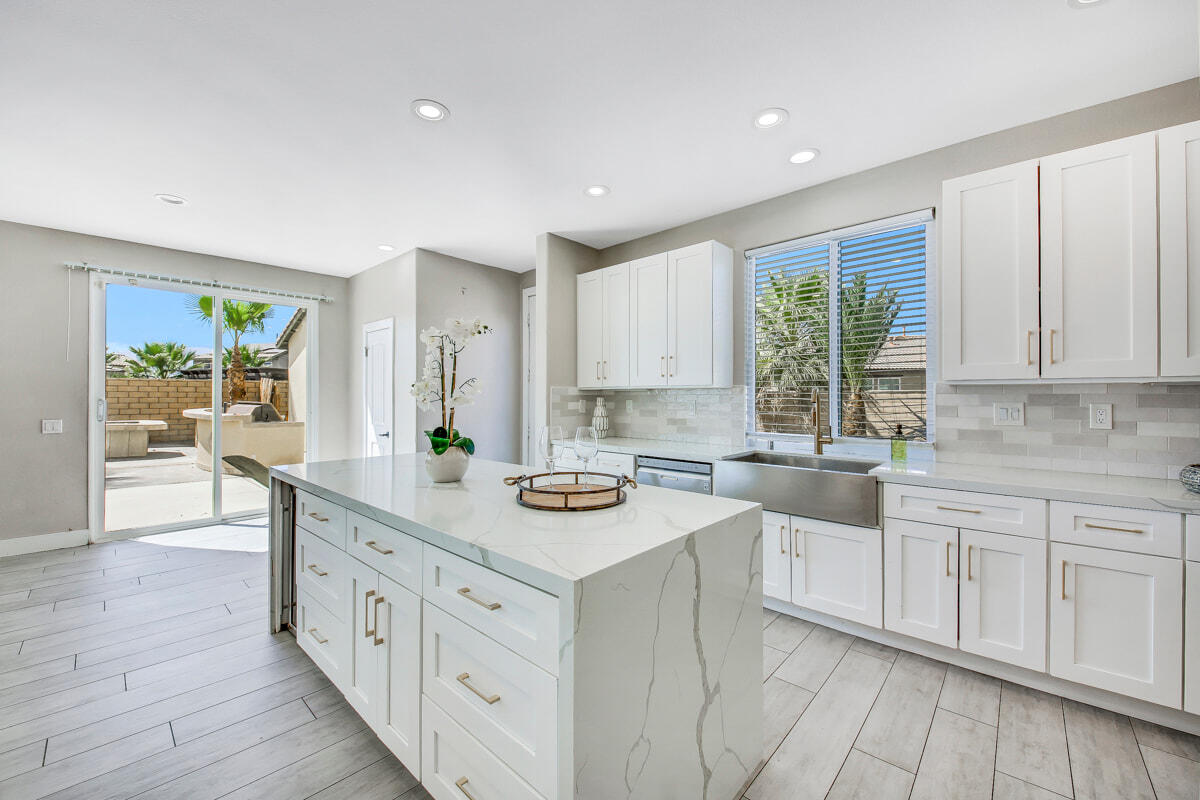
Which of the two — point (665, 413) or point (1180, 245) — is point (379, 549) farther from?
point (1180, 245)

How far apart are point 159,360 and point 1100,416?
6.55m

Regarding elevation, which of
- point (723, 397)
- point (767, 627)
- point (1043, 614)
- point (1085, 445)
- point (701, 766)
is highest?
point (723, 397)

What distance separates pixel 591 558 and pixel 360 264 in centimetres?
486

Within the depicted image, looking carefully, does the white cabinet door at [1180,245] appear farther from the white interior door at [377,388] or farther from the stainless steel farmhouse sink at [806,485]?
the white interior door at [377,388]

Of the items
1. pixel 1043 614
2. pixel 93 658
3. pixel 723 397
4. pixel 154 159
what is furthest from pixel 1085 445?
pixel 154 159

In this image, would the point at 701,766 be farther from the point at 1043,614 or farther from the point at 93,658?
the point at 93,658

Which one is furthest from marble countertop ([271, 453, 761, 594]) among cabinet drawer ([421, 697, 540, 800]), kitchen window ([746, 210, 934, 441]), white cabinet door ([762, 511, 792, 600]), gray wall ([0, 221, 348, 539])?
gray wall ([0, 221, 348, 539])

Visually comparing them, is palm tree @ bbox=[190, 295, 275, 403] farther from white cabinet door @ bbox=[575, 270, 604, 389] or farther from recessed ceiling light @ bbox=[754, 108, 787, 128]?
recessed ceiling light @ bbox=[754, 108, 787, 128]

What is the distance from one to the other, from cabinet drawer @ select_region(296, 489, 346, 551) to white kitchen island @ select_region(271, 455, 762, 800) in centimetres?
2

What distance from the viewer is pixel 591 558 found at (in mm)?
1070

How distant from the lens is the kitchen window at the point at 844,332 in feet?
9.16

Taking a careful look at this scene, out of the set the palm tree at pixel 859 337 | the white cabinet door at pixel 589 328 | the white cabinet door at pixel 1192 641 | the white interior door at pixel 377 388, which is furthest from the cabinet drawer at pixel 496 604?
the white interior door at pixel 377 388

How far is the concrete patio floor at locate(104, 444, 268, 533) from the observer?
4.15 metres

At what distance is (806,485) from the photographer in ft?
8.20
